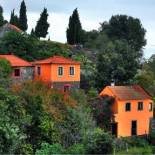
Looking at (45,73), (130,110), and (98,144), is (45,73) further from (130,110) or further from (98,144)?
(98,144)

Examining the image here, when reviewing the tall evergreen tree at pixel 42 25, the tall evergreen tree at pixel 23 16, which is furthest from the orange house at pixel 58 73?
the tall evergreen tree at pixel 23 16

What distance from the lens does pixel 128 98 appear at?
156 feet

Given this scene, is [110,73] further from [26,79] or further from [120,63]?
[26,79]

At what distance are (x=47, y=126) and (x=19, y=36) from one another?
18.3 m

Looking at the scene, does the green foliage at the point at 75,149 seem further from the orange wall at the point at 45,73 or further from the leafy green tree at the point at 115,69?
the leafy green tree at the point at 115,69

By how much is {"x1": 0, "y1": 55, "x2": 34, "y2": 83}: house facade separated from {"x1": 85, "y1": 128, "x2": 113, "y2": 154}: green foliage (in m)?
12.0

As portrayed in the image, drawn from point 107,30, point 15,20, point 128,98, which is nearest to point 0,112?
point 128,98

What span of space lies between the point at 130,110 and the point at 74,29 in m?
23.6

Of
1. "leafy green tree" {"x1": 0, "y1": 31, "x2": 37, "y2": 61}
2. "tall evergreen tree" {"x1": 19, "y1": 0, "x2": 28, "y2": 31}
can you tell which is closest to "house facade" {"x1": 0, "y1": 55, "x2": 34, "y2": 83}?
"leafy green tree" {"x1": 0, "y1": 31, "x2": 37, "y2": 61}

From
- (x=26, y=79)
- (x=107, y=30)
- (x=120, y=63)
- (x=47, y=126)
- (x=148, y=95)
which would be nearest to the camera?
(x=47, y=126)

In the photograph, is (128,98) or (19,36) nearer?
(128,98)

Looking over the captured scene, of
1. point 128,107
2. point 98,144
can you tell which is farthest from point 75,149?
A: point 128,107

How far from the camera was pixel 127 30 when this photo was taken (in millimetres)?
79625

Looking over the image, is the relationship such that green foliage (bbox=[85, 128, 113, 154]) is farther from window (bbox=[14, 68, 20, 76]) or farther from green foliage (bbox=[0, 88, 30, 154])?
window (bbox=[14, 68, 20, 76])
